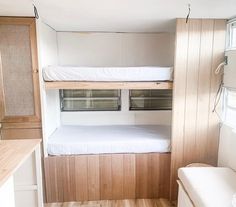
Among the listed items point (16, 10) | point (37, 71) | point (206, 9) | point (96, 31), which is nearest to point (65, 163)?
point (37, 71)

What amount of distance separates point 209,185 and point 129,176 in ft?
3.34

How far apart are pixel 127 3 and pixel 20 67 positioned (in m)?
1.32

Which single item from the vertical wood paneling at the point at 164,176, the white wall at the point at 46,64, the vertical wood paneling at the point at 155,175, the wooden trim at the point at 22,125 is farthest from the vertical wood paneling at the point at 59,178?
the vertical wood paneling at the point at 164,176

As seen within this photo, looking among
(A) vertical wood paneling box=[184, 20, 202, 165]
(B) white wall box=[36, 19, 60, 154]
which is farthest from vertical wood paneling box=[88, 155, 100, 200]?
(A) vertical wood paneling box=[184, 20, 202, 165]

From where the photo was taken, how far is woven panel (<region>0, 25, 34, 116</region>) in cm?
221

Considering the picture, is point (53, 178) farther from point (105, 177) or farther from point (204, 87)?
point (204, 87)

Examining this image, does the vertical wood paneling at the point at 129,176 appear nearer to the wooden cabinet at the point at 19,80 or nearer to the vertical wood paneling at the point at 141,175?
the vertical wood paneling at the point at 141,175

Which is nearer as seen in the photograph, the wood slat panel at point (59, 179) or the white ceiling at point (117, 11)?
the white ceiling at point (117, 11)

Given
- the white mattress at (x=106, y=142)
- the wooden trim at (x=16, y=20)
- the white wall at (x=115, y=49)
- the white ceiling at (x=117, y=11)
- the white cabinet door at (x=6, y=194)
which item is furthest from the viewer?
the white wall at (x=115, y=49)

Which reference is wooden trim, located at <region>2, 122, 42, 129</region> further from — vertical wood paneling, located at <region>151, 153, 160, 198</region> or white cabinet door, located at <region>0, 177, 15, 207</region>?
vertical wood paneling, located at <region>151, 153, 160, 198</region>

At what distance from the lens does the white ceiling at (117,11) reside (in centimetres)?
178

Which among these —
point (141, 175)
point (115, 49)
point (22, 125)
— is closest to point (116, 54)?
point (115, 49)

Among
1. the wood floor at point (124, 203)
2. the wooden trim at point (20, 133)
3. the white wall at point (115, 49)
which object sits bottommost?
the wood floor at point (124, 203)

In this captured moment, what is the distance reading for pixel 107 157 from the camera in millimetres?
2498
